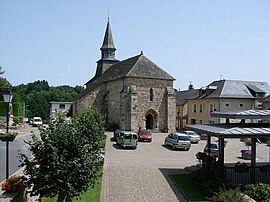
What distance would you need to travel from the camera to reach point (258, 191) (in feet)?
42.9

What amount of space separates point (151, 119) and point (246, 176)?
94.8 ft

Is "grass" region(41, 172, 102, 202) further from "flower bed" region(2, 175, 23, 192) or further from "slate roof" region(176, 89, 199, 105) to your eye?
"slate roof" region(176, 89, 199, 105)

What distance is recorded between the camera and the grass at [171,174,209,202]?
13169 mm

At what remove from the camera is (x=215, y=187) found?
1367cm

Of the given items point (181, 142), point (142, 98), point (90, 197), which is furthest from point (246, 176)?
point (142, 98)

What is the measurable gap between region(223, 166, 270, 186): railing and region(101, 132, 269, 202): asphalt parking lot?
2428mm

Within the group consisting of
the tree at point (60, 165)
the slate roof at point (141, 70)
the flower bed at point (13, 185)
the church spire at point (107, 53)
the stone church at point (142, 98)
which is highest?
the church spire at point (107, 53)

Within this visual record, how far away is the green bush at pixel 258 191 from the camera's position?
1275cm

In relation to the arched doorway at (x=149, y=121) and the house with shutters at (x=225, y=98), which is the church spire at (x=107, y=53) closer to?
the house with shutters at (x=225, y=98)

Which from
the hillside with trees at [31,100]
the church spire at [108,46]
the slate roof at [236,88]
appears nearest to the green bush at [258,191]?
the slate roof at [236,88]

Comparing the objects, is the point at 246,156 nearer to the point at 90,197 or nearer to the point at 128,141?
the point at 128,141

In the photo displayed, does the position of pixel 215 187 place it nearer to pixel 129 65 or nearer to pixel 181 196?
pixel 181 196

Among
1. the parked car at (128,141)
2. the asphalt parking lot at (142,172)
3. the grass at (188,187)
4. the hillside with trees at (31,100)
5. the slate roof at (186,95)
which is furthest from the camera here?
the hillside with trees at (31,100)

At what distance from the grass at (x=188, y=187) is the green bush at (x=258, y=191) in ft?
6.05
